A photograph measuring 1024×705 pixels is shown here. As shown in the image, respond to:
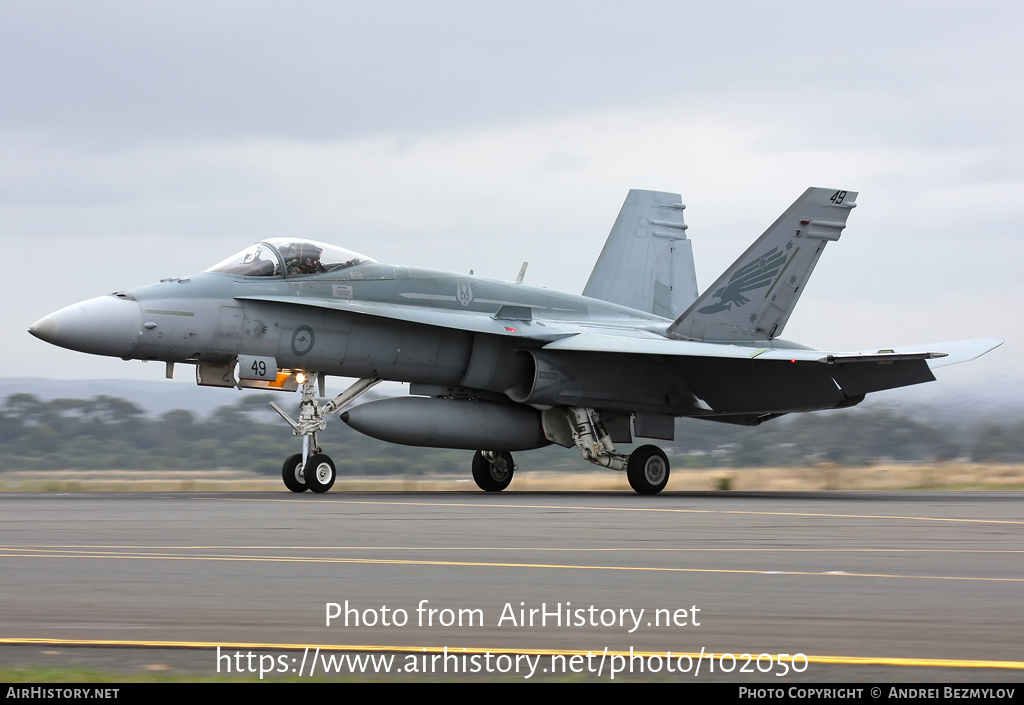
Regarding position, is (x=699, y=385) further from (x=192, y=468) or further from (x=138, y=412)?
(x=138, y=412)

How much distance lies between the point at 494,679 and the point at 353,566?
10.9 ft

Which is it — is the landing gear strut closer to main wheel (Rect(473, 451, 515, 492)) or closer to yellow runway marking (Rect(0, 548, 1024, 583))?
main wheel (Rect(473, 451, 515, 492))

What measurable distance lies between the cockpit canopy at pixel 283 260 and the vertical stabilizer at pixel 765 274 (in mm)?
5626

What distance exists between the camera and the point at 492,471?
62.7 feet

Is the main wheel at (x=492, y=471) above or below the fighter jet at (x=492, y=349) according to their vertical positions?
below

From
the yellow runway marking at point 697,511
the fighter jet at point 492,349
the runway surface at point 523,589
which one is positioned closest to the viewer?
the runway surface at point 523,589

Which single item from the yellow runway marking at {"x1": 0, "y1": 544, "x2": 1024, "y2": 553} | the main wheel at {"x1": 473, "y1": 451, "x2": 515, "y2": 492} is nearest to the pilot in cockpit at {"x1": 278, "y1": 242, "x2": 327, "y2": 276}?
the main wheel at {"x1": 473, "y1": 451, "x2": 515, "y2": 492}

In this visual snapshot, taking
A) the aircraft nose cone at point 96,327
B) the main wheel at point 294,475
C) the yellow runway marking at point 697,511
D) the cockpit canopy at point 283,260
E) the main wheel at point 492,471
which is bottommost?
the main wheel at point 492,471

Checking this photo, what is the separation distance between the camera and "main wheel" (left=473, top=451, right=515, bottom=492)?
753 inches

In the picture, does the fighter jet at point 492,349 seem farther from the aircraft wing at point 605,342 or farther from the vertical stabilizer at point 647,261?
the vertical stabilizer at point 647,261

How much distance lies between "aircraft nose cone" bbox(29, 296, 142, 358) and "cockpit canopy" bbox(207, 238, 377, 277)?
1470 mm

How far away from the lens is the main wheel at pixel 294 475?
16422 millimetres

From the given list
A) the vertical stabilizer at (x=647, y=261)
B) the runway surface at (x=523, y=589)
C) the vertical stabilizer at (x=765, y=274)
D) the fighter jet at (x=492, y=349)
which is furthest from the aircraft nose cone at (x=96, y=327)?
the vertical stabilizer at (x=647, y=261)

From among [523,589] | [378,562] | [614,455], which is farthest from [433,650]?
[614,455]
